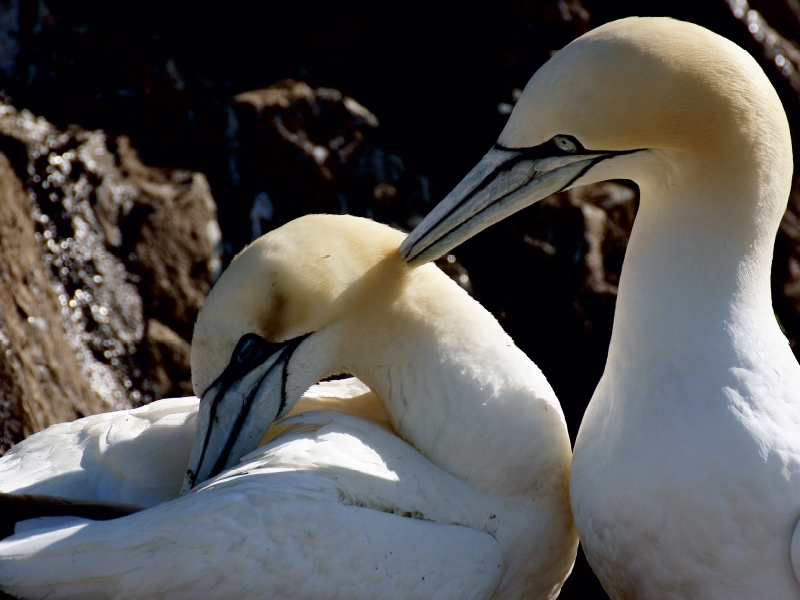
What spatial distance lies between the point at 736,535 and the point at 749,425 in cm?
31

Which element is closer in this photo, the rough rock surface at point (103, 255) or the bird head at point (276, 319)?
the bird head at point (276, 319)

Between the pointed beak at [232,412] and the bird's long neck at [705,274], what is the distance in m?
1.18

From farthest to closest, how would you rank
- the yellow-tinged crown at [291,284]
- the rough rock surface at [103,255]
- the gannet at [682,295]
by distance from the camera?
the rough rock surface at [103,255]
the yellow-tinged crown at [291,284]
the gannet at [682,295]

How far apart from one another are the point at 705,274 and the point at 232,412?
1574 mm

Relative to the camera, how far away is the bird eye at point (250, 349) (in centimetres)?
310

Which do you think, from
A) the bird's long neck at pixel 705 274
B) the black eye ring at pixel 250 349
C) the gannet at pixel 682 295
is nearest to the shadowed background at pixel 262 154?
the black eye ring at pixel 250 349

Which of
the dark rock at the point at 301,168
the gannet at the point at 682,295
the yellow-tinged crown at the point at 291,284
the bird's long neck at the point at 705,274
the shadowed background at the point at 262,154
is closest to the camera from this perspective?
the gannet at the point at 682,295

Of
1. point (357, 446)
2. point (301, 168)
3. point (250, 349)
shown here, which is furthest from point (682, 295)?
point (301, 168)

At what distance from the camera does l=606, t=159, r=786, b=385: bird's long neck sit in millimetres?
2744

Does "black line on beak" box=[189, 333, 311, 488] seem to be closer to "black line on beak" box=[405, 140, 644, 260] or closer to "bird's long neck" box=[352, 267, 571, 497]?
"bird's long neck" box=[352, 267, 571, 497]

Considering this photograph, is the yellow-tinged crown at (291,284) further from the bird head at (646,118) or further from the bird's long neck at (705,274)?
the bird's long neck at (705,274)

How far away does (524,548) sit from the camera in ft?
10.3

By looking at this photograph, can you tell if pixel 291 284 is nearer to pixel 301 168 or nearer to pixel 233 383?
pixel 233 383

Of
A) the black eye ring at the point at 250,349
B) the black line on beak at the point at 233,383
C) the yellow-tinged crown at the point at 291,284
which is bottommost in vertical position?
the black line on beak at the point at 233,383
